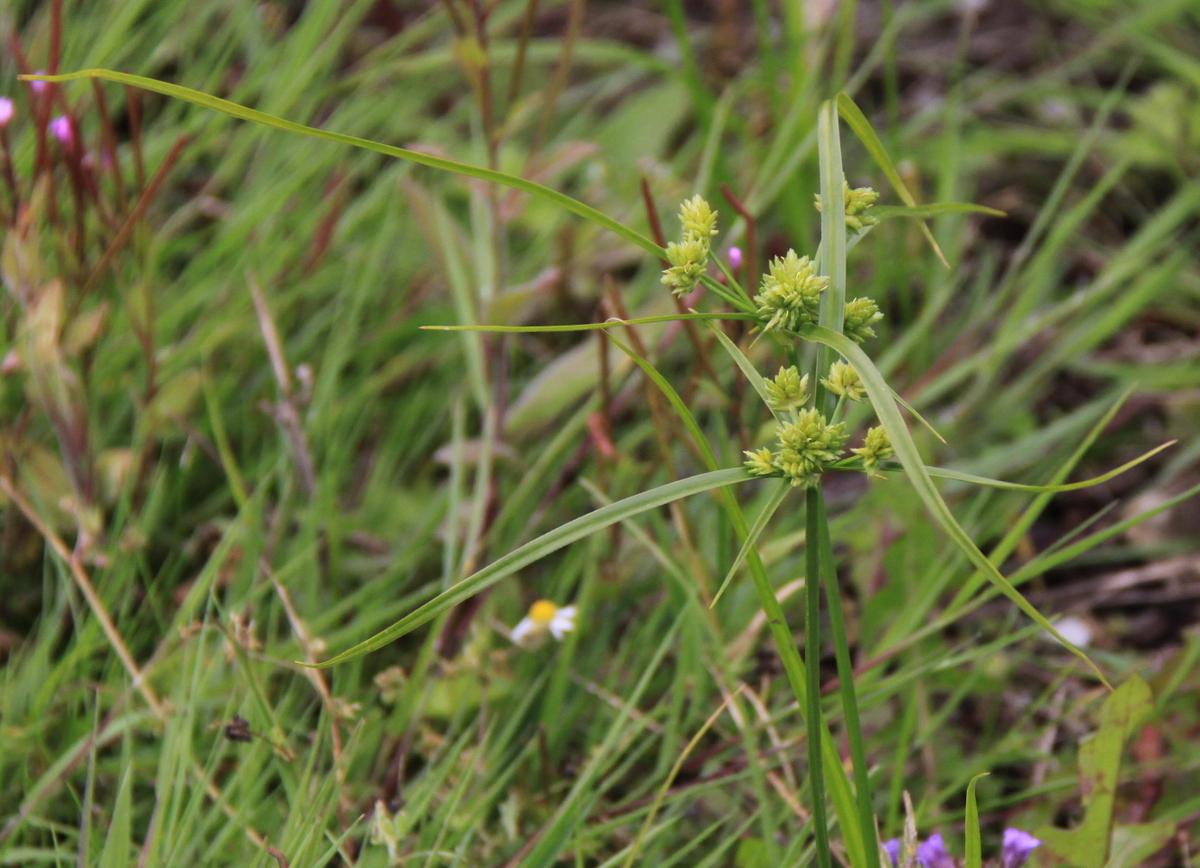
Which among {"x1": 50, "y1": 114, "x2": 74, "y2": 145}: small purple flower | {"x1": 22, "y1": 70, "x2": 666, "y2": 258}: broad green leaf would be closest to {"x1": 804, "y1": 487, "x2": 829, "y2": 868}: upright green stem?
{"x1": 22, "y1": 70, "x2": 666, "y2": 258}: broad green leaf

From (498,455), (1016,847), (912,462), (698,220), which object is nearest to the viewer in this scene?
(912,462)

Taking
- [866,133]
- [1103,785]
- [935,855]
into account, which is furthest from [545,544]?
[1103,785]

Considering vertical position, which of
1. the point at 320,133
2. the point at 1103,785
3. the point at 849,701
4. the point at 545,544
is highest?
the point at 320,133

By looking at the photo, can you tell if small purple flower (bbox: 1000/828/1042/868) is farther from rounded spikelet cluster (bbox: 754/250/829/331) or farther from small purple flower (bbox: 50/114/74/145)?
small purple flower (bbox: 50/114/74/145)

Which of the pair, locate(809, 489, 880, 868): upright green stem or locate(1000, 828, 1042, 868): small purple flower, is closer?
locate(809, 489, 880, 868): upright green stem

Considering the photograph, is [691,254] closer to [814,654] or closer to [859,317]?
[859,317]

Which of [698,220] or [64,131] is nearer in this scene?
[698,220]
